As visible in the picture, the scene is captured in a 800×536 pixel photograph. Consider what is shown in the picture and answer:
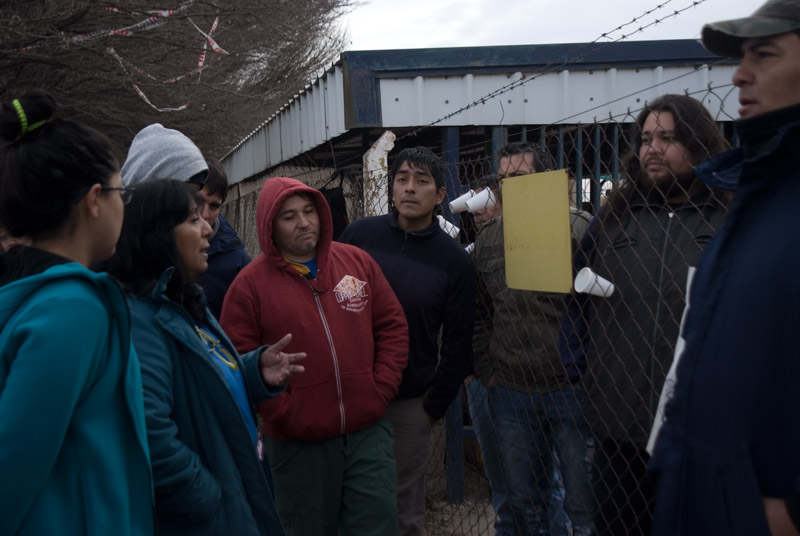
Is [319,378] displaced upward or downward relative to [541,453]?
upward

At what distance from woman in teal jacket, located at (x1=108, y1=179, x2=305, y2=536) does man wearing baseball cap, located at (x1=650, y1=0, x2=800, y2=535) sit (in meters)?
1.13

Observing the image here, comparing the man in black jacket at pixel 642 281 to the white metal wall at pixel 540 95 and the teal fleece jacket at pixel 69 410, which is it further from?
the white metal wall at pixel 540 95

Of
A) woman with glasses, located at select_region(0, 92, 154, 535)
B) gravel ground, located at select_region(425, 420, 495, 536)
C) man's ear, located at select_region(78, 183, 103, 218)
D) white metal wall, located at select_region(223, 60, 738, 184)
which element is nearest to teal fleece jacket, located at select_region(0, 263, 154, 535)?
A: woman with glasses, located at select_region(0, 92, 154, 535)

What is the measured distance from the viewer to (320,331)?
2789 millimetres

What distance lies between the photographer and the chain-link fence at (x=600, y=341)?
2178 millimetres

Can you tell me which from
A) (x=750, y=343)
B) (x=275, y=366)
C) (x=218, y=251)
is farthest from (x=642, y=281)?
(x=218, y=251)

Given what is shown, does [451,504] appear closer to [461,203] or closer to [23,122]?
[461,203]

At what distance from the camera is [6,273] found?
1483 millimetres

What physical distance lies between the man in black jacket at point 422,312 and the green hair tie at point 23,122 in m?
1.93

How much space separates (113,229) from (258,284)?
1278mm

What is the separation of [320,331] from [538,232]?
3.25 ft

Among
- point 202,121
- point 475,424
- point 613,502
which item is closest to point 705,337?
point 613,502

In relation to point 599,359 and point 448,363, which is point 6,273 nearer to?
point 599,359

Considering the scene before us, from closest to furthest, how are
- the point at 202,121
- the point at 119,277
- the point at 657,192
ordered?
the point at 119,277 < the point at 657,192 < the point at 202,121
